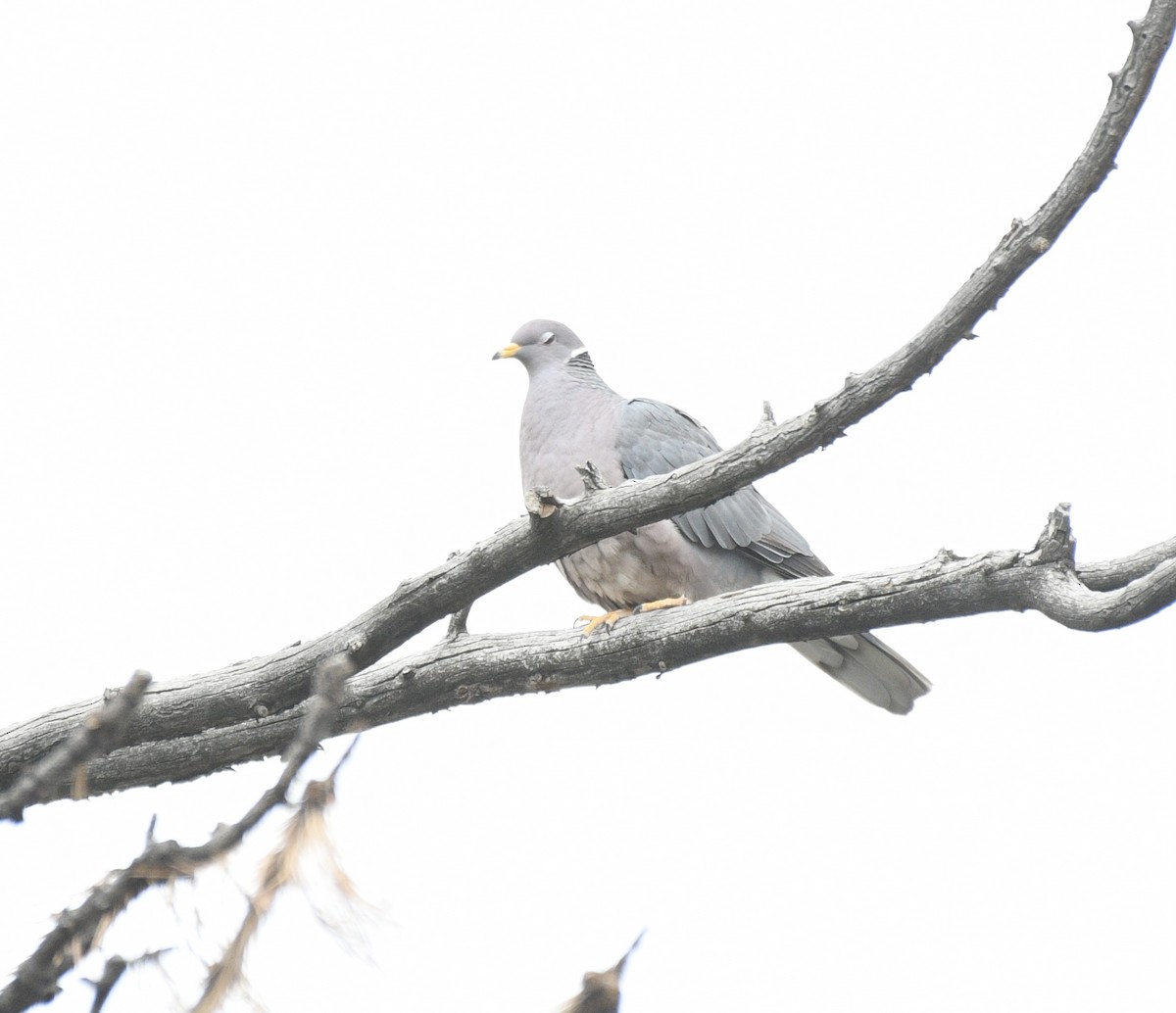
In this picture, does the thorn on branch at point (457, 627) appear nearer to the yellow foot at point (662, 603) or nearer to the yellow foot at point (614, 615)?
the yellow foot at point (614, 615)

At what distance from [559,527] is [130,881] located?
1779mm

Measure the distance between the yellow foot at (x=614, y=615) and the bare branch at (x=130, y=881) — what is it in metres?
2.35

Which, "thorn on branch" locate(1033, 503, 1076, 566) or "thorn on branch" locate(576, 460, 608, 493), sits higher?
"thorn on branch" locate(576, 460, 608, 493)

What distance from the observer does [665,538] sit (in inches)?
193

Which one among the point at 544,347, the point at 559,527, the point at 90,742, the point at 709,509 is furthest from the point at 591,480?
the point at 544,347

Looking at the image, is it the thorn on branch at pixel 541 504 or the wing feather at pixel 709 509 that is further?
the wing feather at pixel 709 509

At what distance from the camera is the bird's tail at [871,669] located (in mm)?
4891

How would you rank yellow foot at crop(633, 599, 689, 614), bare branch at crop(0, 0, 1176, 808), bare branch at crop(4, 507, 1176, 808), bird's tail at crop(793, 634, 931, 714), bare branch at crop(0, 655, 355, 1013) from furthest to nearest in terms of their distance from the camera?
bird's tail at crop(793, 634, 931, 714)
yellow foot at crop(633, 599, 689, 614)
bare branch at crop(4, 507, 1176, 808)
bare branch at crop(0, 0, 1176, 808)
bare branch at crop(0, 655, 355, 1013)

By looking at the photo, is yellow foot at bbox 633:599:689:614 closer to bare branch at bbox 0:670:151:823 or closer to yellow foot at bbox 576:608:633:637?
yellow foot at bbox 576:608:633:637

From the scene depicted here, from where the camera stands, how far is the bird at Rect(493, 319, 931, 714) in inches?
193

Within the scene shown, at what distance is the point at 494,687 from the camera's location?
3.90 metres

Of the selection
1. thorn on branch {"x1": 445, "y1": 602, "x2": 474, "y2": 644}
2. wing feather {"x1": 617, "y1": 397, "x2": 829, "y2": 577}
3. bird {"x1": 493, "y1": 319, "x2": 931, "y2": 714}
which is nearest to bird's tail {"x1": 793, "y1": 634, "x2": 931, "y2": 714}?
bird {"x1": 493, "y1": 319, "x2": 931, "y2": 714}

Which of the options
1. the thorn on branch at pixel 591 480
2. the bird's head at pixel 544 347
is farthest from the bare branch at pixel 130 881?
the bird's head at pixel 544 347

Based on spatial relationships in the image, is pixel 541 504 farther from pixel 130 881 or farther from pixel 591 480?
pixel 130 881
